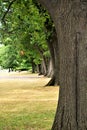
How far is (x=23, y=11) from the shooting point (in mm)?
24391

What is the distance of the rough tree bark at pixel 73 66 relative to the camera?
880cm

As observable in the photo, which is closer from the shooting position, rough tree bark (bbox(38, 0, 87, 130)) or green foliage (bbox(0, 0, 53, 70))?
rough tree bark (bbox(38, 0, 87, 130))

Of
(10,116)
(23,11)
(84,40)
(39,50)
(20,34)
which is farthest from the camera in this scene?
(39,50)

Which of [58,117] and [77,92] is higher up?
[77,92]

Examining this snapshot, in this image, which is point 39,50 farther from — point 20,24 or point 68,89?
point 68,89

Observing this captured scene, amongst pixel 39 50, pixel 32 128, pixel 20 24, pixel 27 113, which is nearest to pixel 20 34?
pixel 20 24

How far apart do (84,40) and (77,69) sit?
663 millimetres

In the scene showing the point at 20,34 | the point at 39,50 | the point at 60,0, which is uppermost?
the point at 60,0

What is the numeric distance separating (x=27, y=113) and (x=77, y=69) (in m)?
5.83

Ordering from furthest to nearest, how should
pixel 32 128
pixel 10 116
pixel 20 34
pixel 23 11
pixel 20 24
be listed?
pixel 20 34 → pixel 20 24 → pixel 23 11 → pixel 10 116 → pixel 32 128

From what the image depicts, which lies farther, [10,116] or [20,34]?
[20,34]

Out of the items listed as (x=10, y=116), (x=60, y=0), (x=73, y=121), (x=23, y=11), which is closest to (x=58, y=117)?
(x=73, y=121)

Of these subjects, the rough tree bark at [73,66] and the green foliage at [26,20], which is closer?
the rough tree bark at [73,66]

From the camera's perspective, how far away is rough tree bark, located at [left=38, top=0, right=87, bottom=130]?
8.80 m
